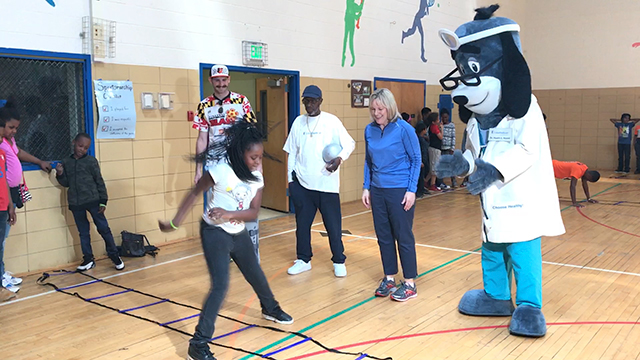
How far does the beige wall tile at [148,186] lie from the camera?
6258 mm

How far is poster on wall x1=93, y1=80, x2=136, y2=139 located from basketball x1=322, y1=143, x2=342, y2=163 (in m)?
2.40

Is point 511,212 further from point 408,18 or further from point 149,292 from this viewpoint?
point 408,18

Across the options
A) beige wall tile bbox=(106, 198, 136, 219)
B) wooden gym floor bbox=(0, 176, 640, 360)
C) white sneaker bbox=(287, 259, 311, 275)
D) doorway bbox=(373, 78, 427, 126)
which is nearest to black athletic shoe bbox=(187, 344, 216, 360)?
wooden gym floor bbox=(0, 176, 640, 360)

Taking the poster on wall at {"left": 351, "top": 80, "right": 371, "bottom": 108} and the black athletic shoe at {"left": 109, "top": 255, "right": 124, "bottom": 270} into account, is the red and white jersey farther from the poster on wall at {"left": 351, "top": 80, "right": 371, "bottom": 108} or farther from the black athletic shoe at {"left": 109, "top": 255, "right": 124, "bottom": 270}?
the poster on wall at {"left": 351, "top": 80, "right": 371, "bottom": 108}

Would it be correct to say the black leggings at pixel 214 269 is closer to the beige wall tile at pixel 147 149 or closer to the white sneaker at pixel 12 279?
the white sneaker at pixel 12 279

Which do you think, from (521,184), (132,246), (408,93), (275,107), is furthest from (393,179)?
(408,93)

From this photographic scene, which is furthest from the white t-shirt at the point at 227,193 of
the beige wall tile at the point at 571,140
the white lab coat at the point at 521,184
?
the beige wall tile at the point at 571,140

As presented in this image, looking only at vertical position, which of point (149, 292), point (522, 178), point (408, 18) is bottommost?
point (149, 292)

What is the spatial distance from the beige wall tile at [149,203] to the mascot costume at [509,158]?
3.84 metres

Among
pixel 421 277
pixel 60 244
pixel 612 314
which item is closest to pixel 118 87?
pixel 60 244

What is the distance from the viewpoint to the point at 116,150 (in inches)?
236

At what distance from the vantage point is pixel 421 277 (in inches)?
203

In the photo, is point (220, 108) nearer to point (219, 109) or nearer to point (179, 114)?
point (219, 109)

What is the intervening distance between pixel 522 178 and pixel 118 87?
428cm
